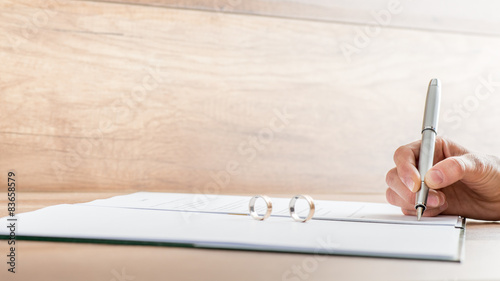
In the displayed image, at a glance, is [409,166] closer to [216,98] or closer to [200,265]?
[200,265]

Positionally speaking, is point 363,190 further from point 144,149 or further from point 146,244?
point 146,244

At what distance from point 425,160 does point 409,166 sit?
0.08ft

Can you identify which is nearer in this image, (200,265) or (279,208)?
(200,265)

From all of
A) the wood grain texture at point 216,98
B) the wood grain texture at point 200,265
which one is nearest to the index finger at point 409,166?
the wood grain texture at point 200,265

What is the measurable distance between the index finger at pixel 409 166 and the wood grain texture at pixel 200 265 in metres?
0.26

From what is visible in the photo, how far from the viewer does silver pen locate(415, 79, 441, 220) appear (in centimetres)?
76

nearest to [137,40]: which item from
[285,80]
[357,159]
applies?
[285,80]

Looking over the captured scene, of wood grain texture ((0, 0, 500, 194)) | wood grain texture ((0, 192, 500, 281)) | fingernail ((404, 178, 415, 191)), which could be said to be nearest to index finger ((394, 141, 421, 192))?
fingernail ((404, 178, 415, 191))

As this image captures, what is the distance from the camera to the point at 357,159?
1.33m

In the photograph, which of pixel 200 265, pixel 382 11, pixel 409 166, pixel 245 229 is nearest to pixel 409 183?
pixel 409 166

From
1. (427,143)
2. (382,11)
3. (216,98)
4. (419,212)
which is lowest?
(419,212)

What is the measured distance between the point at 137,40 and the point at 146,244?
2.55 ft

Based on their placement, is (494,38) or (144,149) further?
(494,38)

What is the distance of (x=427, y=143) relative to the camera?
815 mm
